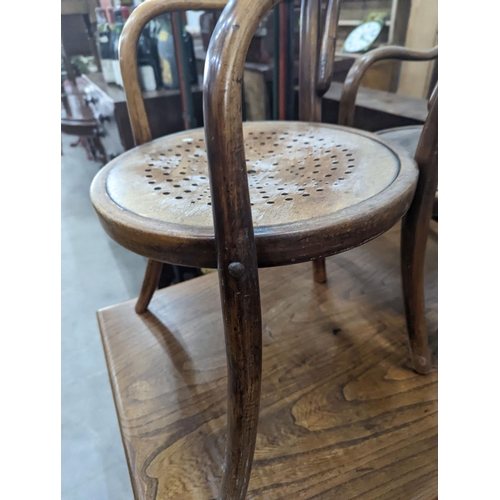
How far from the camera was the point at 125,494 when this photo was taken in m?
0.93

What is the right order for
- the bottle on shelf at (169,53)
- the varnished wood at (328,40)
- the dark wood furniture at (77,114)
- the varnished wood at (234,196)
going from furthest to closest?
the dark wood furniture at (77,114) → the bottle on shelf at (169,53) → the varnished wood at (328,40) → the varnished wood at (234,196)

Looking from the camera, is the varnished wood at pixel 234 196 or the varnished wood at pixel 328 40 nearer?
the varnished wood at pixel 234 196

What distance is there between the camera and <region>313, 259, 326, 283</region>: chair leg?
0.93 m

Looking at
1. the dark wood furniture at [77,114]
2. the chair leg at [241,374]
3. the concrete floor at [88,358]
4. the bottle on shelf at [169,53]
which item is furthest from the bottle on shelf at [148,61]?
the chair leg at [241,374]

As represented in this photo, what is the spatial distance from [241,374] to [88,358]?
1057mm

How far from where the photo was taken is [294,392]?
26.7 inches

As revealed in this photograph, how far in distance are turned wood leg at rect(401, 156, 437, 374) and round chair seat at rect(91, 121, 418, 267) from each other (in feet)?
0.21

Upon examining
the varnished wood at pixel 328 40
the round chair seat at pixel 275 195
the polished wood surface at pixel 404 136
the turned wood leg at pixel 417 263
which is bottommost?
the turned wood leg at pixel 417 263

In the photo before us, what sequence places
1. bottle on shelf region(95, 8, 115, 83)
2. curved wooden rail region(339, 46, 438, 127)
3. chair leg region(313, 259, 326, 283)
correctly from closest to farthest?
curved wooden rail region(339, 46, 438, 127), chair leg region(313, 259, 326, 283), bottle on shelf region(95, 8, 115, 83)

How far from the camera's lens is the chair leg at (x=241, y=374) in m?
0.37

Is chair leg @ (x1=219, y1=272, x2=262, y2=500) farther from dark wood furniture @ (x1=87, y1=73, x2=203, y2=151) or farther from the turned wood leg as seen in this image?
dark wood furniture @ (x1=87, y1=73, x2=203, y2=151)

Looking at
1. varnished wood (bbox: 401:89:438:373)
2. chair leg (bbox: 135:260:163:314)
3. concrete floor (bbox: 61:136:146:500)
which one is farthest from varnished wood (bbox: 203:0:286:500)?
concrete floor (bbox: 61:136:146:500)

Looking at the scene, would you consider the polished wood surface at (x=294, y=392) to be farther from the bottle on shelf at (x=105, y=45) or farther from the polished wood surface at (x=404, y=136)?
the bottle on shelf at (x=105, y=45)

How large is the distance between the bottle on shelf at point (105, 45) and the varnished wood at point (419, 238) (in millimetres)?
1044
